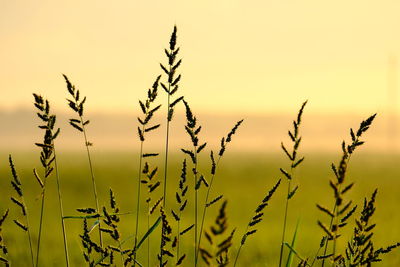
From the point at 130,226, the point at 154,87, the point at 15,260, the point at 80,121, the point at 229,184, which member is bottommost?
the point at 229,184

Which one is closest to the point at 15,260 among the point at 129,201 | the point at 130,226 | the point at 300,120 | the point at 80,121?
the point at 80,121

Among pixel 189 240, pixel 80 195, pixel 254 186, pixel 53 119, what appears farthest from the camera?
pixel 254 186

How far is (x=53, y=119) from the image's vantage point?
328 cm

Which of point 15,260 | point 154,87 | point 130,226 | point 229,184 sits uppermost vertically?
→ point 154,87

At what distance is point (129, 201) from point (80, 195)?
3403 millimetres

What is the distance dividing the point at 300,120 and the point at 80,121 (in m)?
1.34

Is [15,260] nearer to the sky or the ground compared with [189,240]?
nearer to the sky

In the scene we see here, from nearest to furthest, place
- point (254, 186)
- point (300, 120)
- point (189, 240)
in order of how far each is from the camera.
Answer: point (300, 120) < point (189, 240) < point (254, 186)

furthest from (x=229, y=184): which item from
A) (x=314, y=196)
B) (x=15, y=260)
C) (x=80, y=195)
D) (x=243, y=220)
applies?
(x=15, y=260)

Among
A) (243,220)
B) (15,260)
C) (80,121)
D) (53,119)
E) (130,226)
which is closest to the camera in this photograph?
(53,119)

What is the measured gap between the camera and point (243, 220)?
23.4 meters

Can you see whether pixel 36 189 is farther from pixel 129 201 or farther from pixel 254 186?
pixel 254 186

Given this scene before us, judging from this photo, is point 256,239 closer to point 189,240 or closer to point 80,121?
point 189,240

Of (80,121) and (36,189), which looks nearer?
(80,121)
